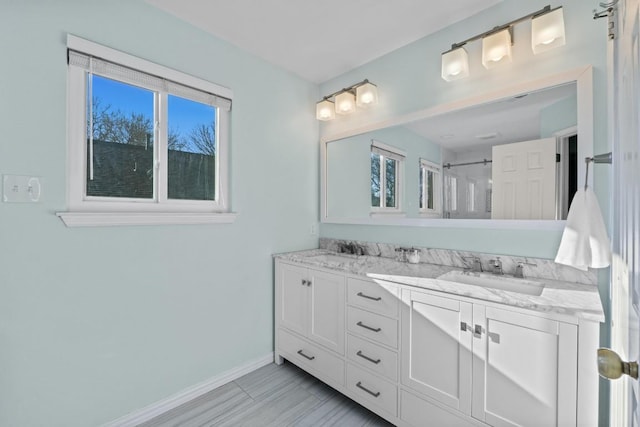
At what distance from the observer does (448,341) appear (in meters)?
1.40

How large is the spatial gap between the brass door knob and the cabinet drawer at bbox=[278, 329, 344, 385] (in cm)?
148

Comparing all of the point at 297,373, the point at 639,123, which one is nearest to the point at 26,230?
the point at 297,373

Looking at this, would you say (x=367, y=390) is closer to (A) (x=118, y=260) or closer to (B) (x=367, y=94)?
(A) (x=118, y=260)

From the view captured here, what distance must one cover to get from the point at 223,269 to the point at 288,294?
1.75 feet

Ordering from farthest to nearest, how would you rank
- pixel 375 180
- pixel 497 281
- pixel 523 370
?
pixel 375 180 < pixel 497 281 < pixel 523 370

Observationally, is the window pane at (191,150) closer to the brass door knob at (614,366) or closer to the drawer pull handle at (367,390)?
the drawer pull handle at (367,390)

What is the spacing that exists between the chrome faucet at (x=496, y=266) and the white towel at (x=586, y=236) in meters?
0.44

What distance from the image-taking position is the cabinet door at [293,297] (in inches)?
84.8

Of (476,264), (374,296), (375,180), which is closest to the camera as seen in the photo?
(374,296)

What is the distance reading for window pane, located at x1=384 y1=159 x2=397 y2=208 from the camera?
2.24 meters

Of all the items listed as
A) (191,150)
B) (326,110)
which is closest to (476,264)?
(326,110)

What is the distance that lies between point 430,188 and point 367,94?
0.89 metres

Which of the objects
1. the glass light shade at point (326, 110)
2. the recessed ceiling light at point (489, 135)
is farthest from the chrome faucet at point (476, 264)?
the glass light shade at point (326, 110)

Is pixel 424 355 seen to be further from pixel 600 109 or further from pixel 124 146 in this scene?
pixel 124 146
